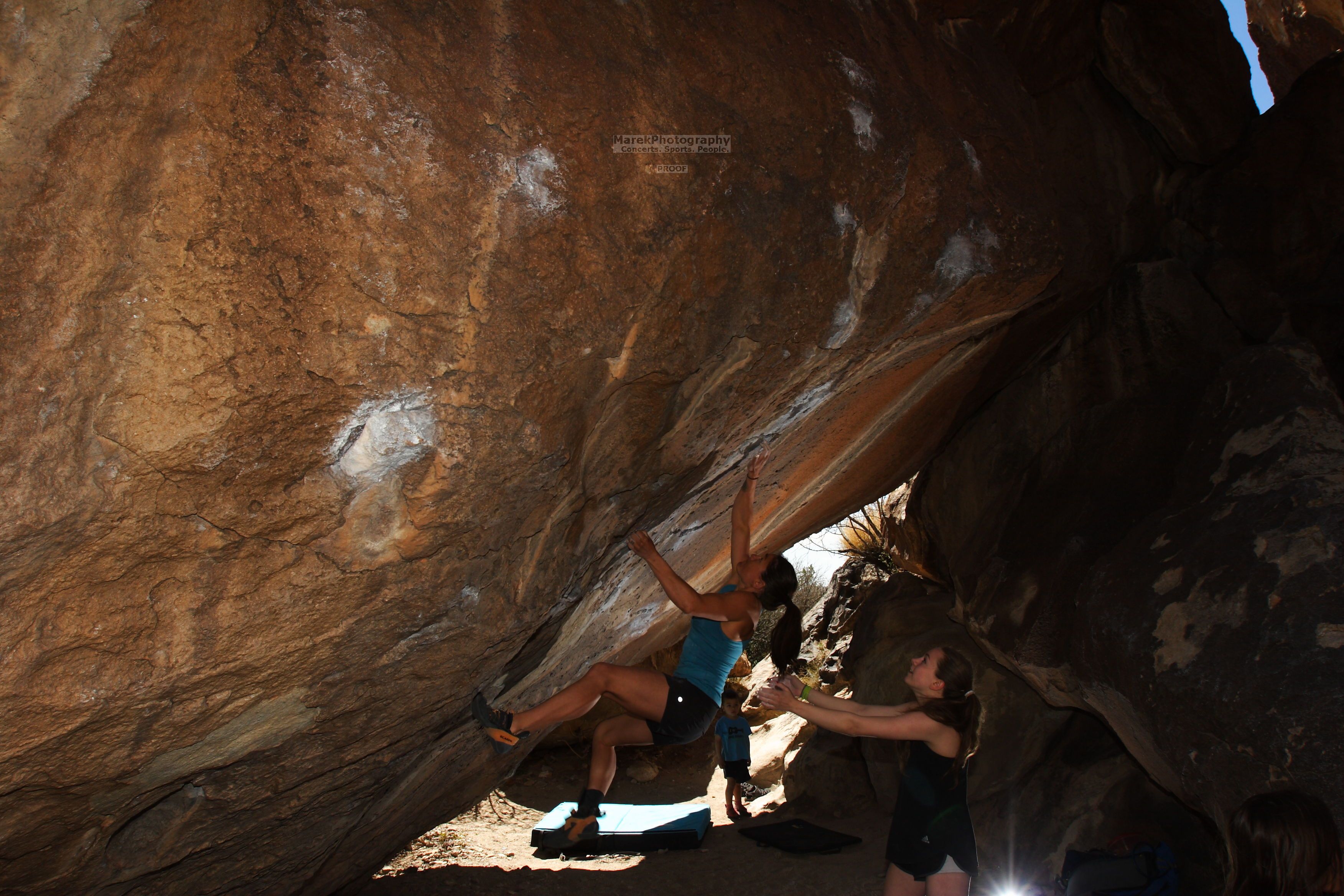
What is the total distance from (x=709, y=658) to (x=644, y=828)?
321 cm

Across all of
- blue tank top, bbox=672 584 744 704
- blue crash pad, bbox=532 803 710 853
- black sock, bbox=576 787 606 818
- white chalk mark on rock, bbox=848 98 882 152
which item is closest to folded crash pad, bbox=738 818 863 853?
blue crash pad, bbox=532 803 710 853

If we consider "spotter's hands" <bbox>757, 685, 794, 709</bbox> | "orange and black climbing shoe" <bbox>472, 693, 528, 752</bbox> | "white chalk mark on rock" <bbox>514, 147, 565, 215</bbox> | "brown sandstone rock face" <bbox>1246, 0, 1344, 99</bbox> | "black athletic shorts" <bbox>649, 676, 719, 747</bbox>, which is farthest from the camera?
"brown sandstone rock face" <bbox>1246, 0, 1344, 99</bbox>

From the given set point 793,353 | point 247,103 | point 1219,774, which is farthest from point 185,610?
point 1219,774

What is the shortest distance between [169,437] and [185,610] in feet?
1.63

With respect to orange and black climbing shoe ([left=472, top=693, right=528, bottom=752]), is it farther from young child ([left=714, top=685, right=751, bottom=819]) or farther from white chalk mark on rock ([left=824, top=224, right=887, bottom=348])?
young child ([left=714, top=685, right=751, bottom=819])

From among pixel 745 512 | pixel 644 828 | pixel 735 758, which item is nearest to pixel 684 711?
pixel 745 512

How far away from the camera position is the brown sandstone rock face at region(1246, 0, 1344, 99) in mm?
5949

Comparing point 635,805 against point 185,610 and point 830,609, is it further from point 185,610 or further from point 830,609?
point 185,610

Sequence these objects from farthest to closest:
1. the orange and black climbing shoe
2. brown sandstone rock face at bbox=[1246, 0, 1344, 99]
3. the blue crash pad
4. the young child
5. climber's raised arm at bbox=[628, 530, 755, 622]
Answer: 1. the young child
2. the blue crash pad
3. brown sandstone rock face at bbox=[1246, 0, 1344, 99]
4. climber's raised arm at bbox=[628, 530, 755, 622]
5. the orange and black climbing shoe

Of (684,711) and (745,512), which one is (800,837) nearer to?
(684,711)

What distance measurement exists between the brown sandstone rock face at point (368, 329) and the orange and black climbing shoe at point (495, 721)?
171 millimetres

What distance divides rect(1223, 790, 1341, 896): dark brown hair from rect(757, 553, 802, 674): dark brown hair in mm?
1925

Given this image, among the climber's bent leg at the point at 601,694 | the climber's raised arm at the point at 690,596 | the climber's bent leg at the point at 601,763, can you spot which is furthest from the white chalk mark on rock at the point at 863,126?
the climber's bent leg at the point at 601,763

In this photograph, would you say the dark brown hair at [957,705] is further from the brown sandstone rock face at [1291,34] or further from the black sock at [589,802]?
the brown sandstone rock face at [1291,34]
